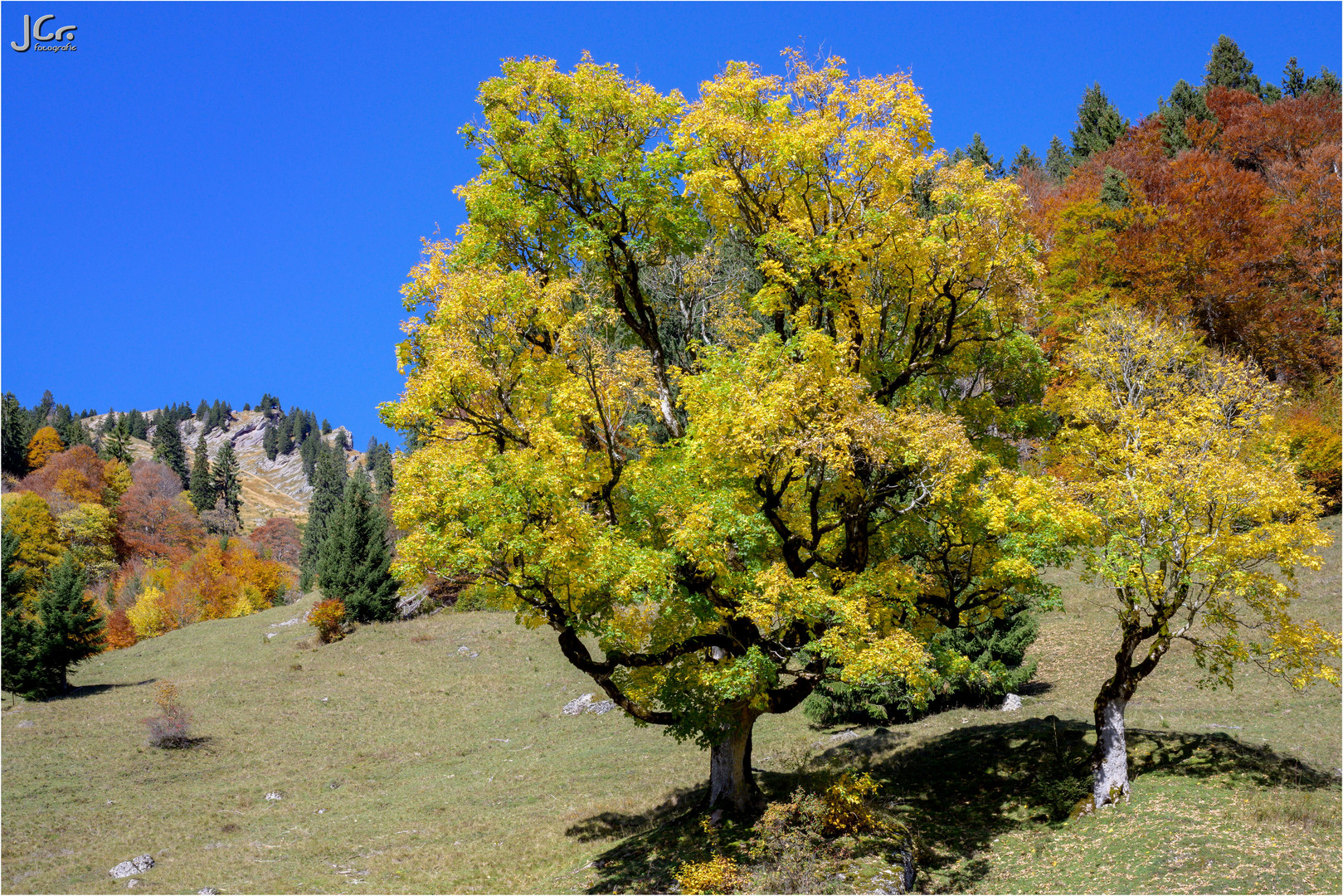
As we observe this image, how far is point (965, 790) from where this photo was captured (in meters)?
16.2

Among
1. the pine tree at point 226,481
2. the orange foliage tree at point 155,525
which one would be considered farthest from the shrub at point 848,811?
the pine tree at point 226,481

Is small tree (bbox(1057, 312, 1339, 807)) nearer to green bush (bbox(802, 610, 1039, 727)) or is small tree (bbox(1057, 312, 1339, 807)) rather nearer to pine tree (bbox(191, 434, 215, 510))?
green bush (bbox(802, 610, 1039, 727))

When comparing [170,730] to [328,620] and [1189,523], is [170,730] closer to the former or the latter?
[328,620]

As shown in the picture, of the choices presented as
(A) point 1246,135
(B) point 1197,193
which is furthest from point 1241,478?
(A) point 1246,135

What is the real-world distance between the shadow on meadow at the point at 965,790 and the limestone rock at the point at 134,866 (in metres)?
8.81

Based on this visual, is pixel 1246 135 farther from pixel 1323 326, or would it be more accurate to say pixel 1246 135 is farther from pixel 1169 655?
pixel 1169 655

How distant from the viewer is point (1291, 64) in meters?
62.0

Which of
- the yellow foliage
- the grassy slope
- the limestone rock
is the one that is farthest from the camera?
the yellow foliage

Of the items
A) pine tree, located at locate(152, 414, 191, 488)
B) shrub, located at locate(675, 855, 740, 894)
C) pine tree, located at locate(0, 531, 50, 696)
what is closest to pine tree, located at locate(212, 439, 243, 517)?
pine tree, located at locate(152, 414, 191, 488)

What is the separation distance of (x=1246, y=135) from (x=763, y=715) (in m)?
50.3

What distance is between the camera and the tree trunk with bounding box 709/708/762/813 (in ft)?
47.9

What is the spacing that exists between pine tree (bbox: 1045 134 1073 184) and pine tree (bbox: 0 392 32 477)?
11336cm

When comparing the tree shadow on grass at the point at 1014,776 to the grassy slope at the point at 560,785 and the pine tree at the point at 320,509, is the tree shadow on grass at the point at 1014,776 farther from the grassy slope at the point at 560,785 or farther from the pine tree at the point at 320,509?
the pine tree at the point at 320,509

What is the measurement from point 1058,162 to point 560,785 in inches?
2893
